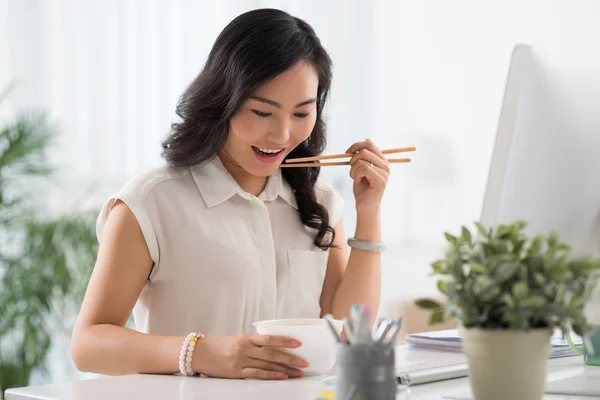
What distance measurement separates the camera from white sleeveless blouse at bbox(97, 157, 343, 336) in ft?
5.72

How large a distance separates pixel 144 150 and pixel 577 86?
9.62 feet

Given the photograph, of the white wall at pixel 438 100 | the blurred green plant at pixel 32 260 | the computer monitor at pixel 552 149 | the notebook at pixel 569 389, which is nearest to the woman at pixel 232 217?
the computer monitor at pixel 552 149

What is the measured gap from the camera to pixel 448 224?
4.32m

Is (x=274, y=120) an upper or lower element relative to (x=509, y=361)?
upper

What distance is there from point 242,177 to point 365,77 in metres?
2.74

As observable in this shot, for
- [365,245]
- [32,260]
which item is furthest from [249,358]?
[32,260]

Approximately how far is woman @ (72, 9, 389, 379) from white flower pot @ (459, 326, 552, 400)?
2.92 ft

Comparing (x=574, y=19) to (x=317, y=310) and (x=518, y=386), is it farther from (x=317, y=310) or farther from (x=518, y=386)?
(x=518, y=386)

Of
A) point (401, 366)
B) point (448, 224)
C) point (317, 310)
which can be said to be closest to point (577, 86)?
point (401, 366)

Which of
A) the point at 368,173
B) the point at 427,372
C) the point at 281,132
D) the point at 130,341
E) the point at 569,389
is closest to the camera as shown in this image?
the point at 569,389

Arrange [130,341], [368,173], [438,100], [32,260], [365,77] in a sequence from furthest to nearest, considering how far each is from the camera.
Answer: [365,77] → [438,100] → [32,260] → [368,173] → [130,341]

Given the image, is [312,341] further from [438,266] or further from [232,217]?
[232,217]

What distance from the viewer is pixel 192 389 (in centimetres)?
124

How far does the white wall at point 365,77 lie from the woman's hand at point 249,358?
249 centimetres
